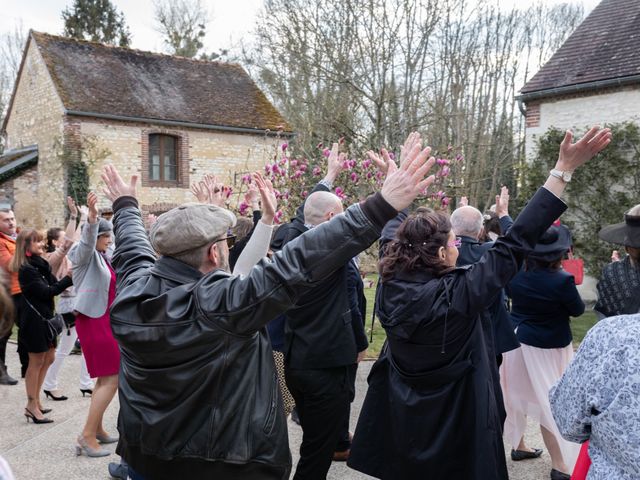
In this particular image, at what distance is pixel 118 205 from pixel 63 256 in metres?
3.50

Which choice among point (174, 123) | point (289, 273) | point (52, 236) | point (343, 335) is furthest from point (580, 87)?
point (289, 273)

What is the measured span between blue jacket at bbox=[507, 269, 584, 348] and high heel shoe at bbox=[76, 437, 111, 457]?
11.5 ft

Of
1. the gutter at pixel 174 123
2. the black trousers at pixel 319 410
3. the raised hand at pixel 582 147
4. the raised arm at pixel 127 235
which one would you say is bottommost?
the black trousers at pixel 319 410

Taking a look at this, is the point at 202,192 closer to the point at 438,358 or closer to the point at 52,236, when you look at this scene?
the point at 438,358

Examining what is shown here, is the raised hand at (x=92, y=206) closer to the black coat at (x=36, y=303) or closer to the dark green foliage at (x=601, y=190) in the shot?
the black coat at (x=36, y=303)

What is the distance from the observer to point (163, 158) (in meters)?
23.0

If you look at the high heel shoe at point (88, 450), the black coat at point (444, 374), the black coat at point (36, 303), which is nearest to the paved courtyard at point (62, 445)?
the high heel shoe at point (88, 450)

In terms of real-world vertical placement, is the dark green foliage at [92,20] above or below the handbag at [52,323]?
above

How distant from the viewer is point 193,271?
8.26 ft

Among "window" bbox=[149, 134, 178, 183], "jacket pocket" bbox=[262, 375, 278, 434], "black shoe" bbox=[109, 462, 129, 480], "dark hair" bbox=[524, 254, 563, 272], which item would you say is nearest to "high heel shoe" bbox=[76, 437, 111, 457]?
"black shoe" bbox=[109, 462, 129, 480]

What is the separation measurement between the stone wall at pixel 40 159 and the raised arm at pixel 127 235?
775 inches

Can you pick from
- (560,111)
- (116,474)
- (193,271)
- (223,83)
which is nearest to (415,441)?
(193,271)

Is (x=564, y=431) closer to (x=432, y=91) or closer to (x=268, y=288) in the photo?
(x=268, y=288)

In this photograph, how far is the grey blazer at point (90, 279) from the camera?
5320 mm
